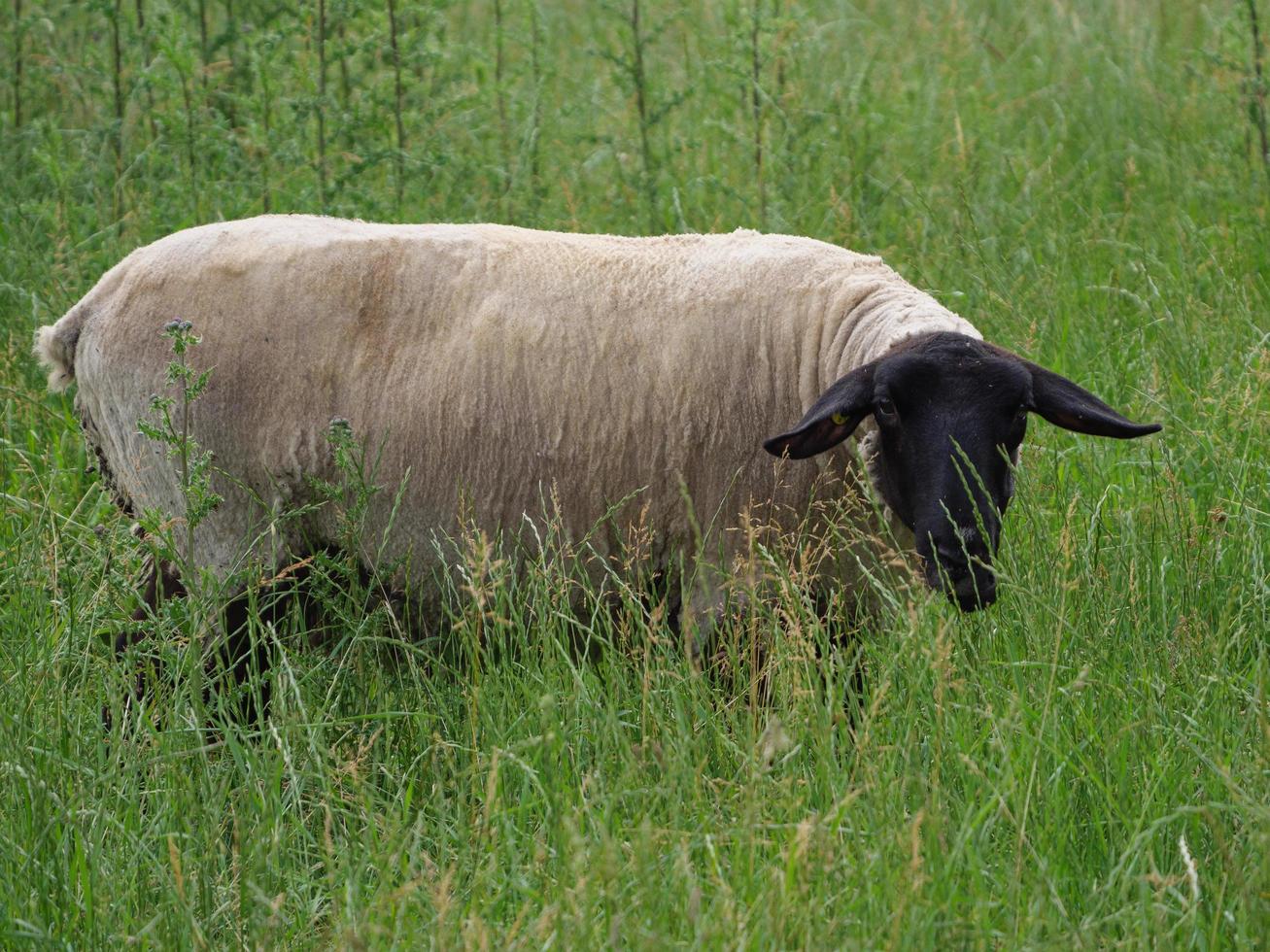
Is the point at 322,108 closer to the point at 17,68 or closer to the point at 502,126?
the point at 502,126

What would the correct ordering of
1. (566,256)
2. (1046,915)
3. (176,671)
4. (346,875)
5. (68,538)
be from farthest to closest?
(566,256) → (68,538) → (176,671) → (346,875) → (1046,915)

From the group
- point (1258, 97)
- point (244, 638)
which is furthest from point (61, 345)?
point (1258, 97)

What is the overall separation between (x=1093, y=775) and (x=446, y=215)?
4.30 metres

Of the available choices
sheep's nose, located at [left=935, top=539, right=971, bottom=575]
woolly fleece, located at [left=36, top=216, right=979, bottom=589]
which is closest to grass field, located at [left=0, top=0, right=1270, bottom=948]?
sheep's nose, located at [left=935, top=539, right=971, bottom=575]

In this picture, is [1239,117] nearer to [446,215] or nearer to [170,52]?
[446,215]

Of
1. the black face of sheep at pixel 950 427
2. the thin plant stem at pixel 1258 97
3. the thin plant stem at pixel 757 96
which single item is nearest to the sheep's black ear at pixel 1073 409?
the black face of sheep at pixel 950 427

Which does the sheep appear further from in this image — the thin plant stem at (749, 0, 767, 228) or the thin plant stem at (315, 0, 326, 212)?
the thin plant stem at (749, 0, 767, 228)

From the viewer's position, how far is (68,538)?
12.0ft

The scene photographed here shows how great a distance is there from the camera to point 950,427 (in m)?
3.33

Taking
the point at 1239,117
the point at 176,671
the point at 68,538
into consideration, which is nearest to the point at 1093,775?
the point at 176,671

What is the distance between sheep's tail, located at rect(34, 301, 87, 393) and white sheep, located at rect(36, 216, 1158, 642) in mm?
12

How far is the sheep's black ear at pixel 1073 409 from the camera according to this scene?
3.41 metres

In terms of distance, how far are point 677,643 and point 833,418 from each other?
761mm

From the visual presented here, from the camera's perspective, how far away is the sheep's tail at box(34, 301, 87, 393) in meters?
3.97
